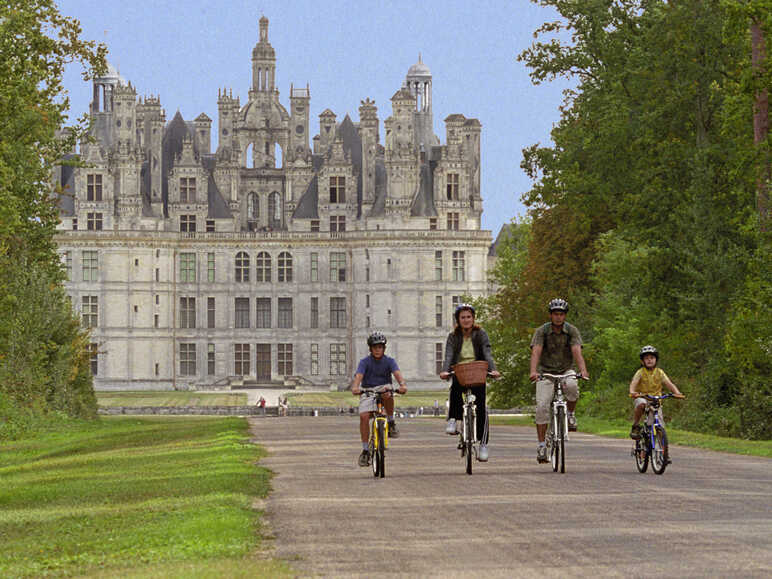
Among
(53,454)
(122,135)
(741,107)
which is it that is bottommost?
(53,454)

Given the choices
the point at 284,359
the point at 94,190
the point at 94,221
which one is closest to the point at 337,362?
the point at 284,359

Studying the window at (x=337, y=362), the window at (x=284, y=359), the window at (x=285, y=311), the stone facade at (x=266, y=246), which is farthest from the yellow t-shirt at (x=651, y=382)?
the window at (x=285, y=311)

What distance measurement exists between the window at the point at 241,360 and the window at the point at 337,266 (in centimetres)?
801

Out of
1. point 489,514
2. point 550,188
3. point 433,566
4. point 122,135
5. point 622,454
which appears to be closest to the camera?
point 433,566

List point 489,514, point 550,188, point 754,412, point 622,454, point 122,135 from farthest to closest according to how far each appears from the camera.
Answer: point 122,135 < point 550,188 < point 754,412 < point 622,454 < point 489,514

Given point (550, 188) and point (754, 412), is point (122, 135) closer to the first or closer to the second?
point (550, 188)

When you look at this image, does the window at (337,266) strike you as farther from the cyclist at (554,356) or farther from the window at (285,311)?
the cyclist at (554,356)

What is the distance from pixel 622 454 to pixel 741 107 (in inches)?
390

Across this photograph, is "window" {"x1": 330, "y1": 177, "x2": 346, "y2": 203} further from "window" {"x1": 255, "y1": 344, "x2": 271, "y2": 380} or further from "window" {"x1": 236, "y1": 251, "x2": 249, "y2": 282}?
"window" {"x1": 255, "y1": 344, "x2": 271, "y2": 380}

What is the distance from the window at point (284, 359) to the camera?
107 m

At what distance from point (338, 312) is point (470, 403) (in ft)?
296

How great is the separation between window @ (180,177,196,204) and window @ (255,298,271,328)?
8.63 metres

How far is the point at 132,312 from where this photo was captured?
106m

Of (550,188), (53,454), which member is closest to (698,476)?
(53,454)
